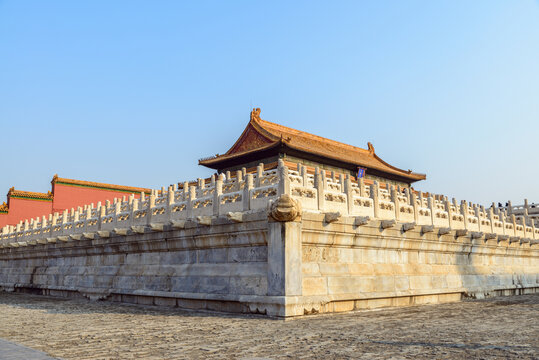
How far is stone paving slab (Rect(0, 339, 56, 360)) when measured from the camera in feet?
19.3

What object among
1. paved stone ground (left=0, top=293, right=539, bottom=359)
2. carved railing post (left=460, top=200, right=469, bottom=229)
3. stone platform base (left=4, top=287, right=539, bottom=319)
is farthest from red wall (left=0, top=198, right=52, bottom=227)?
carved railing post (left=460, top=200, right=469, bottom=229)

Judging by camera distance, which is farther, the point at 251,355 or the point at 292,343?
the point at 292,343

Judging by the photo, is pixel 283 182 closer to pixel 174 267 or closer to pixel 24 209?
pixel 174 267

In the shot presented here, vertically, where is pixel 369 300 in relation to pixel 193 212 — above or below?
below

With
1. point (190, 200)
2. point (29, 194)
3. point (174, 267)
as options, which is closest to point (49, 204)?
point (29, 194)

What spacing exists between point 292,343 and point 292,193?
15.0 feet

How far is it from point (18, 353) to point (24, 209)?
29.6 meters

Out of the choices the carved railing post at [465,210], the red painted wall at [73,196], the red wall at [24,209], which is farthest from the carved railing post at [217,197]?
the red wall at [24,209]

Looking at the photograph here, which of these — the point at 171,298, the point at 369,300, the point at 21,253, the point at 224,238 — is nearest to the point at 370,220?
the point at 369,300

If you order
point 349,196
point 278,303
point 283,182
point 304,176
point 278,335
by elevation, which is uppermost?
point 304,176

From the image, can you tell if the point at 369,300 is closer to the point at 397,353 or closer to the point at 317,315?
the point at 317,315

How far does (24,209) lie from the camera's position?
106ft

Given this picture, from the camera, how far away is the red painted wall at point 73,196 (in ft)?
107

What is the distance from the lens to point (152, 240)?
560 inches
